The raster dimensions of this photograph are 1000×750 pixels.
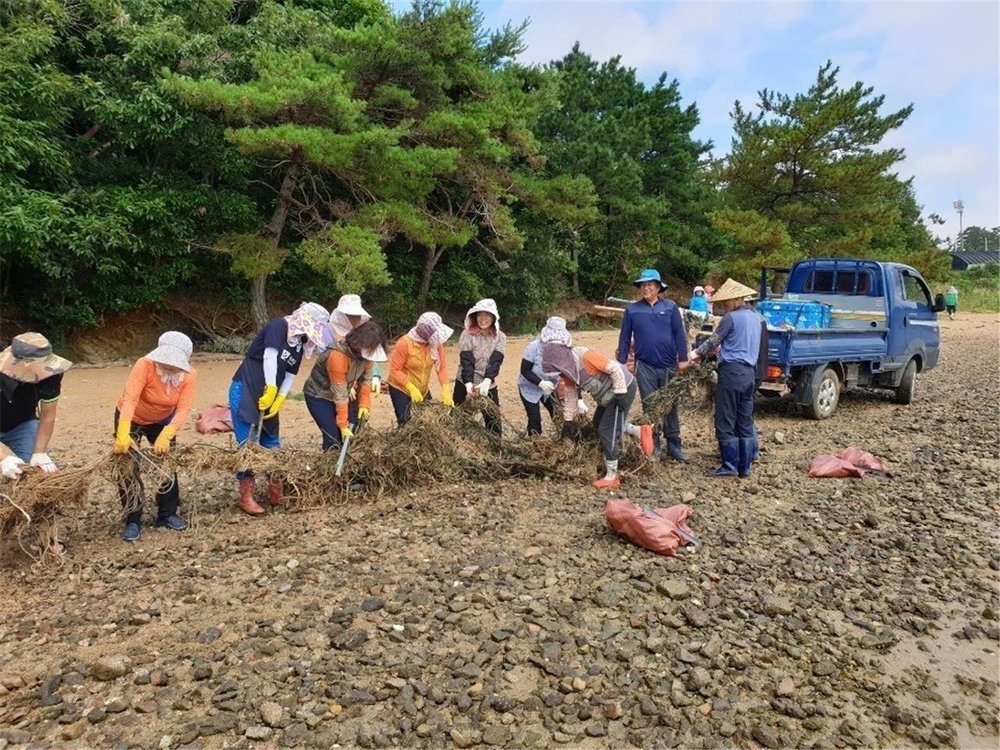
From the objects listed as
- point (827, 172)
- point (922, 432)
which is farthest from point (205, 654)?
point (827, 172)

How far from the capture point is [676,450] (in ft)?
20.3

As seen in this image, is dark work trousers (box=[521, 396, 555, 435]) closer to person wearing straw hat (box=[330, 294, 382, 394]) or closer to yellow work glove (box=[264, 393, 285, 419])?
person wearing straw hat (box=[330, 294, 382, 394])

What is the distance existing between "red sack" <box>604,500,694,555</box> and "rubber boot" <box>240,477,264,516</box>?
2.37 m

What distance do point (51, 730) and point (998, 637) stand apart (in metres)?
4.03

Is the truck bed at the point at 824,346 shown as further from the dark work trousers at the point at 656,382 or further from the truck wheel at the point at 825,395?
the dark work trousers at the point at 656,382

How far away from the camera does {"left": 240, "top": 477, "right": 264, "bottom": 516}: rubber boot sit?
4.70 m

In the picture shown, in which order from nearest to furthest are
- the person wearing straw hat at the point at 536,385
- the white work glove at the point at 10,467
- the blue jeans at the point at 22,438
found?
the white work glove at the point at 10,467 → the blue jeans at the point at 22,438 → the person wearing straw hat at the point at 536,385

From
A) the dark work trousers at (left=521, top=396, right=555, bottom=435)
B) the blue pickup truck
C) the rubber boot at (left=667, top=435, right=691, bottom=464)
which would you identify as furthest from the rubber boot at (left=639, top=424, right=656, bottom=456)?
the blue pickup truck

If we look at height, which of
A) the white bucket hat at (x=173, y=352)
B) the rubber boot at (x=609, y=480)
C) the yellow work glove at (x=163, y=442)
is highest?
the white bucket hat at (x=173, y=352)

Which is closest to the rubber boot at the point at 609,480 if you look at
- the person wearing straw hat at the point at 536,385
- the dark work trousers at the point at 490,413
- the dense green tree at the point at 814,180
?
the person wearing straw hat at the point at 536,385

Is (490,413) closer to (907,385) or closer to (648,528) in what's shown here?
(648,528)

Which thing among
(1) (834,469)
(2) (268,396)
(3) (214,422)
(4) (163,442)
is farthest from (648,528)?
(3) (214,422)

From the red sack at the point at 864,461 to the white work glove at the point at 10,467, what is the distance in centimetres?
590

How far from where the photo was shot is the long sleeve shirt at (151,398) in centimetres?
401
